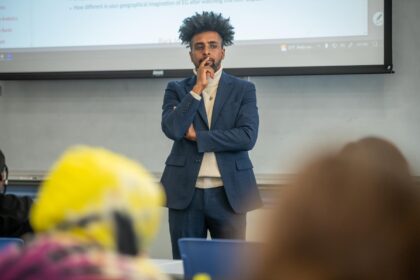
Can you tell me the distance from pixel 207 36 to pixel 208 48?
6cm

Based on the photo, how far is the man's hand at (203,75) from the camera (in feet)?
9.93

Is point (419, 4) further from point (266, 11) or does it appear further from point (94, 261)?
point (94, 261)

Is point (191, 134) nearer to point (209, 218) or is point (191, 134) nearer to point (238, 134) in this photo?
point (238, 134)

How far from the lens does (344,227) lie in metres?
0.52

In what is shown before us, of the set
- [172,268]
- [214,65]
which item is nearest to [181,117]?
[214,65]

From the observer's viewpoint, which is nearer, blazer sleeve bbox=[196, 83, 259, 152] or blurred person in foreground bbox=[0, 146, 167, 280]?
blurred person in foreground bbox=[0, 146, 167, 280]

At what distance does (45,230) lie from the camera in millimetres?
486

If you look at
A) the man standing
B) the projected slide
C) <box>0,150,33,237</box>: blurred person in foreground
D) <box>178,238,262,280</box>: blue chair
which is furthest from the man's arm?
<box>178,238,262,280</box>: blue chair

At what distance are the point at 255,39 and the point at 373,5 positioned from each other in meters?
0.75

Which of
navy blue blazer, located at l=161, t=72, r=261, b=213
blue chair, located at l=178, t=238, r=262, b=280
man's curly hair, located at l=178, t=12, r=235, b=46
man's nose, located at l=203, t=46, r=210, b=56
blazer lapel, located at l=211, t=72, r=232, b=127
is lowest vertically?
blue chair, located at l=178, t=238, r=262, b=280

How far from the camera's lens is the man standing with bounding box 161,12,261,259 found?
116 inches

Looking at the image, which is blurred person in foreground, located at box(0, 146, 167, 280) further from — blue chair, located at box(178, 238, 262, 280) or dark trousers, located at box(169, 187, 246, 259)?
dark trousers, located at box(169, 187, 246, 259)

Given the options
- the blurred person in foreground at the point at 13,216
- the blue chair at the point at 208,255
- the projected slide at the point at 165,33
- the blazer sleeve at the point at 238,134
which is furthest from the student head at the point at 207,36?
the blue chair at the point at 208,255

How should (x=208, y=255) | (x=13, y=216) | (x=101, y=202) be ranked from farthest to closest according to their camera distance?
(x=13, y=216)
(x=208, y=255)
(x=101, y=202)
